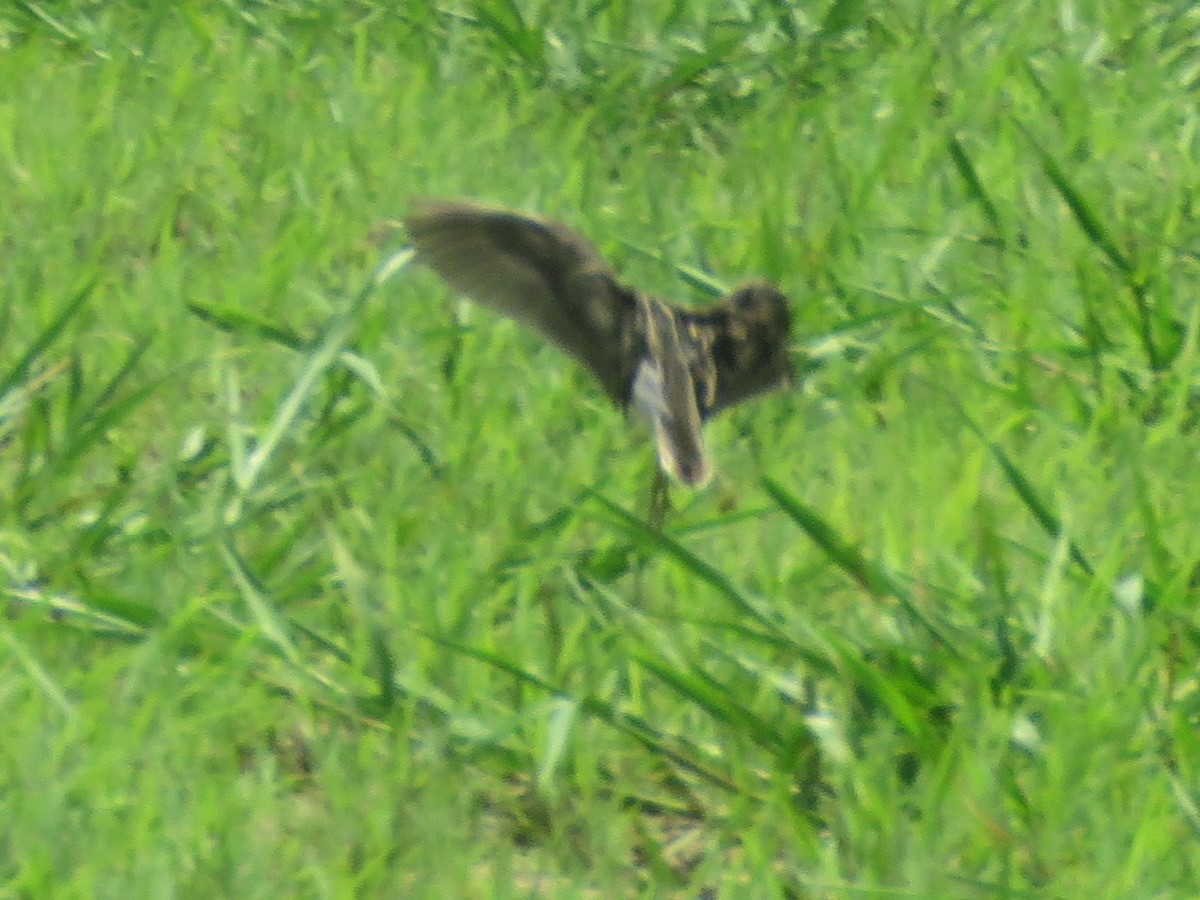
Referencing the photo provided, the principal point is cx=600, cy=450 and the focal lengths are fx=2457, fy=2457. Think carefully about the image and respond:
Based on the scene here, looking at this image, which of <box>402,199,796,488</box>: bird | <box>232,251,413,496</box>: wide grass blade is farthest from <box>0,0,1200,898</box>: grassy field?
<box>402,199,796,488</box>: bird

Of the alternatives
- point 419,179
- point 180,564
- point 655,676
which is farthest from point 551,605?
point 419,179

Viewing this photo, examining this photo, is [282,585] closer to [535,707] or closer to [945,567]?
A: [535,707]

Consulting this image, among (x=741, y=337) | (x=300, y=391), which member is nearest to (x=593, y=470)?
(x=741, y=337)

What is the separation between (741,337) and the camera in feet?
12.5

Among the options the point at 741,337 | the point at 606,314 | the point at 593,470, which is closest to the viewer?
the point at 606,314

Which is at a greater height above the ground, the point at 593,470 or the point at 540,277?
the point at 540,277

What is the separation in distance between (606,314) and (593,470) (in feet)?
1.32

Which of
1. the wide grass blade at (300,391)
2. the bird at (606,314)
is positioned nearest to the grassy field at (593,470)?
the wide grass blade at (300,391)

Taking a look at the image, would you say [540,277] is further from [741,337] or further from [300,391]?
[300,391]

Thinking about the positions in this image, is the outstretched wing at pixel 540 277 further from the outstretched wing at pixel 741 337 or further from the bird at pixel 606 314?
the outstretched wing at pixel 741 337

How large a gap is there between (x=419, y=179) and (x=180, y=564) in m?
1.47

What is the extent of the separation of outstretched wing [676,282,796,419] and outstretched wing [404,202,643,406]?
14 cm

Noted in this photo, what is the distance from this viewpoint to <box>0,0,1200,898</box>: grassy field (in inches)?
123

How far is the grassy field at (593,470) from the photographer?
312cm
